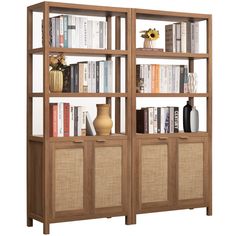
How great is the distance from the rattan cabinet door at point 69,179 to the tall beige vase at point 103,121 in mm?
311

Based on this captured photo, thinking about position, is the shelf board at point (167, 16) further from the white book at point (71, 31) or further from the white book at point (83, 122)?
the white book at point (83, 122)

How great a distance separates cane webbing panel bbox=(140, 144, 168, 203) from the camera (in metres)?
7.08

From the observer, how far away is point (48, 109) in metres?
6.50

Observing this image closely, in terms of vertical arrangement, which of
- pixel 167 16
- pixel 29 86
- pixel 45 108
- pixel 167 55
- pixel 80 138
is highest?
pixel 167 16

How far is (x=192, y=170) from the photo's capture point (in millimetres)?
7379

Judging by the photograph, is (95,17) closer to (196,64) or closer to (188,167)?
(196,64)

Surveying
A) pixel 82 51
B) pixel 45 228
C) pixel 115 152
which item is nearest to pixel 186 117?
pixel 115 152

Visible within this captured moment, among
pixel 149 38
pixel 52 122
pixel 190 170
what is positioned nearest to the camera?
pixel 52 122

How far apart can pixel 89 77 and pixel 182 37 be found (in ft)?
4.13

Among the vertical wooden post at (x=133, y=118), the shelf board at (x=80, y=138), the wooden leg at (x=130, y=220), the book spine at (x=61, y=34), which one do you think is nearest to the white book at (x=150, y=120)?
the vertical wooden post at (x=133, y=118)

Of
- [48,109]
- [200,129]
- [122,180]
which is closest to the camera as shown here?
[48,109]

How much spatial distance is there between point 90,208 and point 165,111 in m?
1.35

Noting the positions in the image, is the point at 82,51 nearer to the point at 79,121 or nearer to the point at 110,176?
the point at 79,121

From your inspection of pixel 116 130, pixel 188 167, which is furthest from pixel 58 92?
pixel 188 167
